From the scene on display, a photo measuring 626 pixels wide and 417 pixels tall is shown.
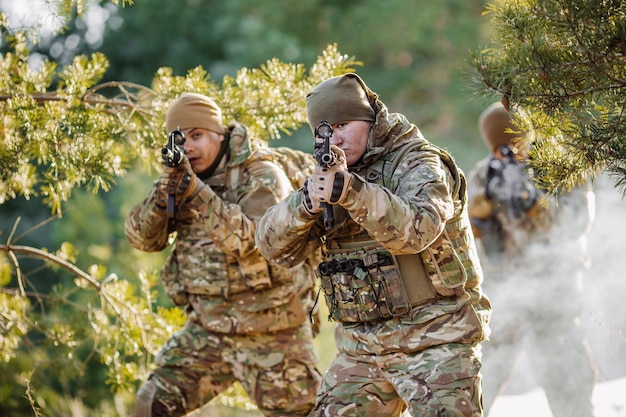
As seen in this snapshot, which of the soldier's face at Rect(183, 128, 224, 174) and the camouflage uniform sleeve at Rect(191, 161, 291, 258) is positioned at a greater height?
the soldier's face at Rect(183, 128, 224, 174)

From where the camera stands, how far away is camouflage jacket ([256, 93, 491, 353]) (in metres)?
3.49

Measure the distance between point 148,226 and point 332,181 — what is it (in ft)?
6.70

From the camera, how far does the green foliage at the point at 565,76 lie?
3516mm

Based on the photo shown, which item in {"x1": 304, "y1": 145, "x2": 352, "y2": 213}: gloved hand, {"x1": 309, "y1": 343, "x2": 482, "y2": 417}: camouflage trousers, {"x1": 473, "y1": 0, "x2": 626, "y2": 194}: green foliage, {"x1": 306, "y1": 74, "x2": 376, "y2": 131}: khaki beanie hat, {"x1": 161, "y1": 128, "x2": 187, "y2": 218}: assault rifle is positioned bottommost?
{"x1": 309, "y1": 343, "x2": 482, "y2": 417}: camouflage trousers

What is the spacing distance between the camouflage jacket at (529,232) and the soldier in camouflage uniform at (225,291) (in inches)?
67.5

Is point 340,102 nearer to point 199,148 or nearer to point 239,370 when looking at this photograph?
point 199,148

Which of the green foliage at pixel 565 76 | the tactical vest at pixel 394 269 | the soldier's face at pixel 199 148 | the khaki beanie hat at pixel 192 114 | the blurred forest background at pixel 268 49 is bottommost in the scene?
the tactical vest at pixel 394 269

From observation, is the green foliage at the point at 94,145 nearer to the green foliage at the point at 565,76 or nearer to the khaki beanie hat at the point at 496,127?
the khaki beanie hat at the point at 496,127

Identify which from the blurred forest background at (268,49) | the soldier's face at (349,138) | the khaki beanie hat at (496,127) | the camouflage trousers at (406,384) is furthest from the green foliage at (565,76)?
the blurred forest background at (268,49)

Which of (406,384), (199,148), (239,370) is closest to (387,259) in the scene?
(406,384)

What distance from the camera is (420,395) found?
3.63m

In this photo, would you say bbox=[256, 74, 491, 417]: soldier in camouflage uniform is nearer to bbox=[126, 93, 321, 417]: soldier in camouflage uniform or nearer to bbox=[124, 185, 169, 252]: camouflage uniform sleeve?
bbox=[126, 93, 321, 417]: soldier in camouflage uniform

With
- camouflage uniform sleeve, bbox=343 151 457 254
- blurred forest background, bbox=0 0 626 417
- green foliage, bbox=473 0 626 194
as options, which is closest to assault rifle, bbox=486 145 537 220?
green foliage, bbox=473 0 626 194

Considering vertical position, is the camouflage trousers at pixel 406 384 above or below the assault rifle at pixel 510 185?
below
